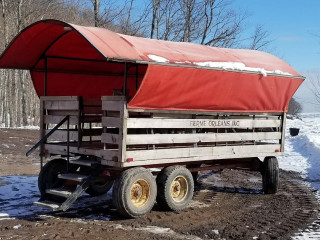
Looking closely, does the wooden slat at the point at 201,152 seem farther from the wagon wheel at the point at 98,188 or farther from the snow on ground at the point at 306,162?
the snow on ground at the point at 306,162

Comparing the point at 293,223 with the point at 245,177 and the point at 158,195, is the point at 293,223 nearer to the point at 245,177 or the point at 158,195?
the point at 158,195

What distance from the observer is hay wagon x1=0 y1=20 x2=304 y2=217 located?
695cm

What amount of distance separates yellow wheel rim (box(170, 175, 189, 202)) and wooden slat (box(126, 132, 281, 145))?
2.29 ft

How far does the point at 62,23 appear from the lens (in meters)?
7.12

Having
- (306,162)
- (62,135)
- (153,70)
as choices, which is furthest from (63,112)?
(306,162)

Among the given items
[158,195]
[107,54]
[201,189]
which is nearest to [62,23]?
[107,54]

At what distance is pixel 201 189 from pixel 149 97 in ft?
11.5

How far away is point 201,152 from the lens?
317 inches

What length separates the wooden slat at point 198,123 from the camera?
23.2 ft

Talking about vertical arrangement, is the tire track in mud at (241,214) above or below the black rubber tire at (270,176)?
below

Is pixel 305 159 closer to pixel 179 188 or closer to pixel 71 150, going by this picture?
pixel 179 188

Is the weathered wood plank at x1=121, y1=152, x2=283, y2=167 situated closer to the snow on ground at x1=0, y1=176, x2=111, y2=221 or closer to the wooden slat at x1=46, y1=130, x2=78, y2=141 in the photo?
the snow on ground at x1=0, y1=176, x2=111, y2=221

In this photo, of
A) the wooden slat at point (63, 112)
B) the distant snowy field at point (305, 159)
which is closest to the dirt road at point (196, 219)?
the wooden slat at point (63, 112)

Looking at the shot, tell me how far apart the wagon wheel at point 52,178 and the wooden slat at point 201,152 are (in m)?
1.46
